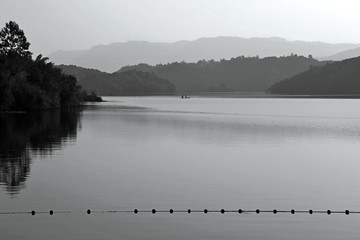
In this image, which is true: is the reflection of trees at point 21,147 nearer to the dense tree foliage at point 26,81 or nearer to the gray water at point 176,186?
the gray water at point 176,186

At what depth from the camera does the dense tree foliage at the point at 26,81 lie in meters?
132

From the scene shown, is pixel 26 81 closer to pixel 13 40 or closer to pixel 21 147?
pixel 13 40

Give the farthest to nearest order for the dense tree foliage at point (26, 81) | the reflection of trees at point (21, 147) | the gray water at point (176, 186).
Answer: the dense tree foliage at point (26, 81), the reflection of trees at point (21, 147), the gray water at point (176, 186)

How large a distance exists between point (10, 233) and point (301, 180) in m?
21.7

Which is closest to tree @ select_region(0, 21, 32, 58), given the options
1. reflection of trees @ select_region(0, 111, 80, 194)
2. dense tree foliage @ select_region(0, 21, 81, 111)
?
dense tree foliage @ select_region(0, 21, 81, 111)

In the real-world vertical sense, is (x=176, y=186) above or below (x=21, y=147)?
above

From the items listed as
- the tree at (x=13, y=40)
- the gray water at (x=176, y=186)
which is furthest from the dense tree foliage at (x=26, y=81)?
the gray water at (x=176, y=186)

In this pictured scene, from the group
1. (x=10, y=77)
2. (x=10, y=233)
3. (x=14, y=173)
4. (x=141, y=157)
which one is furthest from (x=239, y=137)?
(x=10, y=77)

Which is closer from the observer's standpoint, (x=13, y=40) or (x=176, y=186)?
(x=176, y=186)

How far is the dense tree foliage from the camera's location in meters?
132

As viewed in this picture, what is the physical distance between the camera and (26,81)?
141375 mm

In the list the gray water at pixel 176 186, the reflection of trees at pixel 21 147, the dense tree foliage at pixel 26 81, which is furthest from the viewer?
the dense tree foliage at pixel 26 81

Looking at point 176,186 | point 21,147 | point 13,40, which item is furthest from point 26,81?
point 176,186

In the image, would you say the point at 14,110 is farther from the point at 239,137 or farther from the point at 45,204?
the point at 45,204
